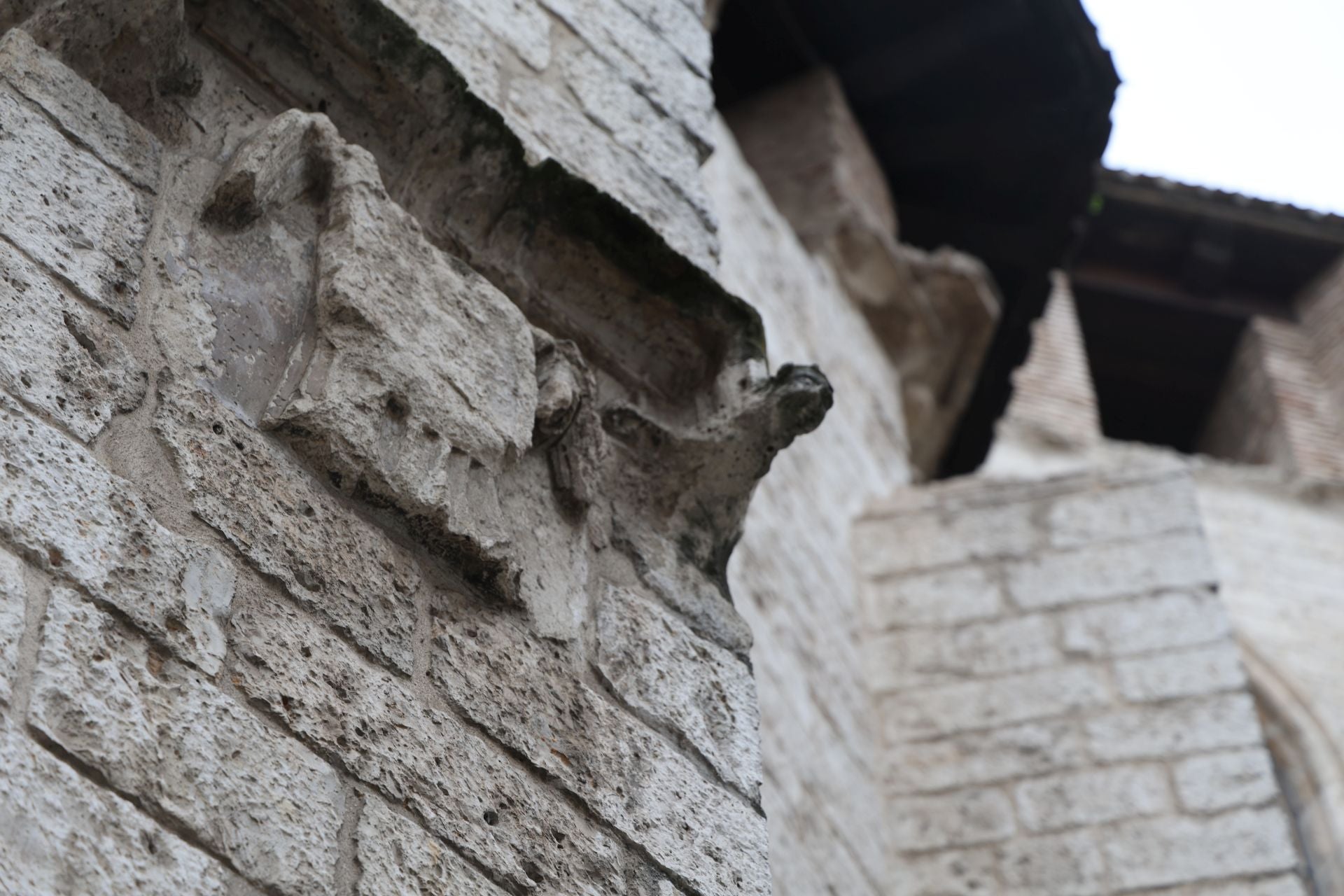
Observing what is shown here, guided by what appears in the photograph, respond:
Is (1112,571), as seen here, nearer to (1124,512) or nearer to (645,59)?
(1124,512)

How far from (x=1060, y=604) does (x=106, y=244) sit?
439 centimetres

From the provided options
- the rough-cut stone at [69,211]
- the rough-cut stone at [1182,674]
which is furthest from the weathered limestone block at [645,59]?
the rough-cut stone at [1182,674]

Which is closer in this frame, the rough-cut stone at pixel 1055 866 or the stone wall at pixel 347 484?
the stone wall at pixel 347 484

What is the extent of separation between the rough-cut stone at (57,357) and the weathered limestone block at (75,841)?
346 mm

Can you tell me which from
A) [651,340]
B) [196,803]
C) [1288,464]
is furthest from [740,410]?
[1288,464]

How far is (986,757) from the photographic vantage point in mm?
5281

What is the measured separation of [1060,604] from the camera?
5688 millimetres

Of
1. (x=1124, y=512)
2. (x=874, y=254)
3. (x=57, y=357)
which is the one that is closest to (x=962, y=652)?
(x=1124, y=512)

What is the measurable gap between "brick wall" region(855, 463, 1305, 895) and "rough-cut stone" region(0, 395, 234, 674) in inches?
148

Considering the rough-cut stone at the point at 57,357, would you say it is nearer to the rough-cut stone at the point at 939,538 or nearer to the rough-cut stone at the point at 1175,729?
the rough-cut stone at the point at 1175,729

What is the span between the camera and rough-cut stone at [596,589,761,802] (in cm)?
201

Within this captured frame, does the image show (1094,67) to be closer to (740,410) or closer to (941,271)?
(941,271)

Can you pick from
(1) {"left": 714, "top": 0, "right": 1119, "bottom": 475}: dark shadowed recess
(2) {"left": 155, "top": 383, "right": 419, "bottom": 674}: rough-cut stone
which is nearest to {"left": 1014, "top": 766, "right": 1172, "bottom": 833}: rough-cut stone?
(1) {"left": 714, "top": 0, "right": 1119, "bottom": 475}: dark shadowed recess

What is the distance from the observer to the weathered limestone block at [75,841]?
1263 mm
